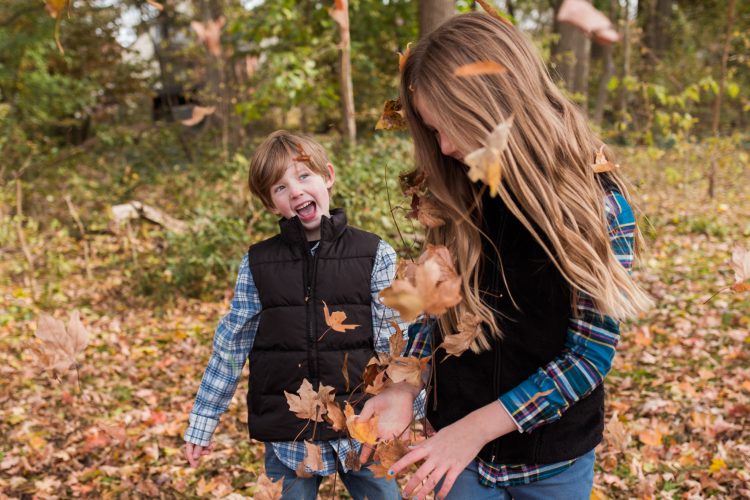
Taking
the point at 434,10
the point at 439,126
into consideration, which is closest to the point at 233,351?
the point at 439,126

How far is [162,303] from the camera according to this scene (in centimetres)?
607

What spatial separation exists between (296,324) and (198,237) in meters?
4.44

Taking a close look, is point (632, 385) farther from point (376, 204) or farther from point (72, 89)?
point (72, 89)

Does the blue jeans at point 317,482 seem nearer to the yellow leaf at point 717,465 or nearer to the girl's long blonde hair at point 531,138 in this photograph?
the girl's long blonde hair at point 531,138

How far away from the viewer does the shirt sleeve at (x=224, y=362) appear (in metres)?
2.14

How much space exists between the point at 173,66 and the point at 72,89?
6.80ft

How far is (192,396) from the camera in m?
4.40

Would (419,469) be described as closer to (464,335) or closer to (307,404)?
(464,335)

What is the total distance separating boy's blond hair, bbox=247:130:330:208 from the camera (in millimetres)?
2154

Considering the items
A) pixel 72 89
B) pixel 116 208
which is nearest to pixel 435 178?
pixel 116 208

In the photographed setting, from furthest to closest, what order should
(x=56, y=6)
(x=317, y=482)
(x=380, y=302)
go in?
(x=317, y=482), (x=380, y=302), (x=56, y=6)

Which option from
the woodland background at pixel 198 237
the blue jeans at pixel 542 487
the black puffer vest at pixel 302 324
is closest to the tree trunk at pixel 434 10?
the woodland background at pixel 198 237

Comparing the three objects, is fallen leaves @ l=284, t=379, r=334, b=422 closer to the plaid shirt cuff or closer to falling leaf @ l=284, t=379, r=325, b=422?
falling leaf @ l=284, t=379, r=325, b=422

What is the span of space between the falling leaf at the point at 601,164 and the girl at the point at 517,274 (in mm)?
21
